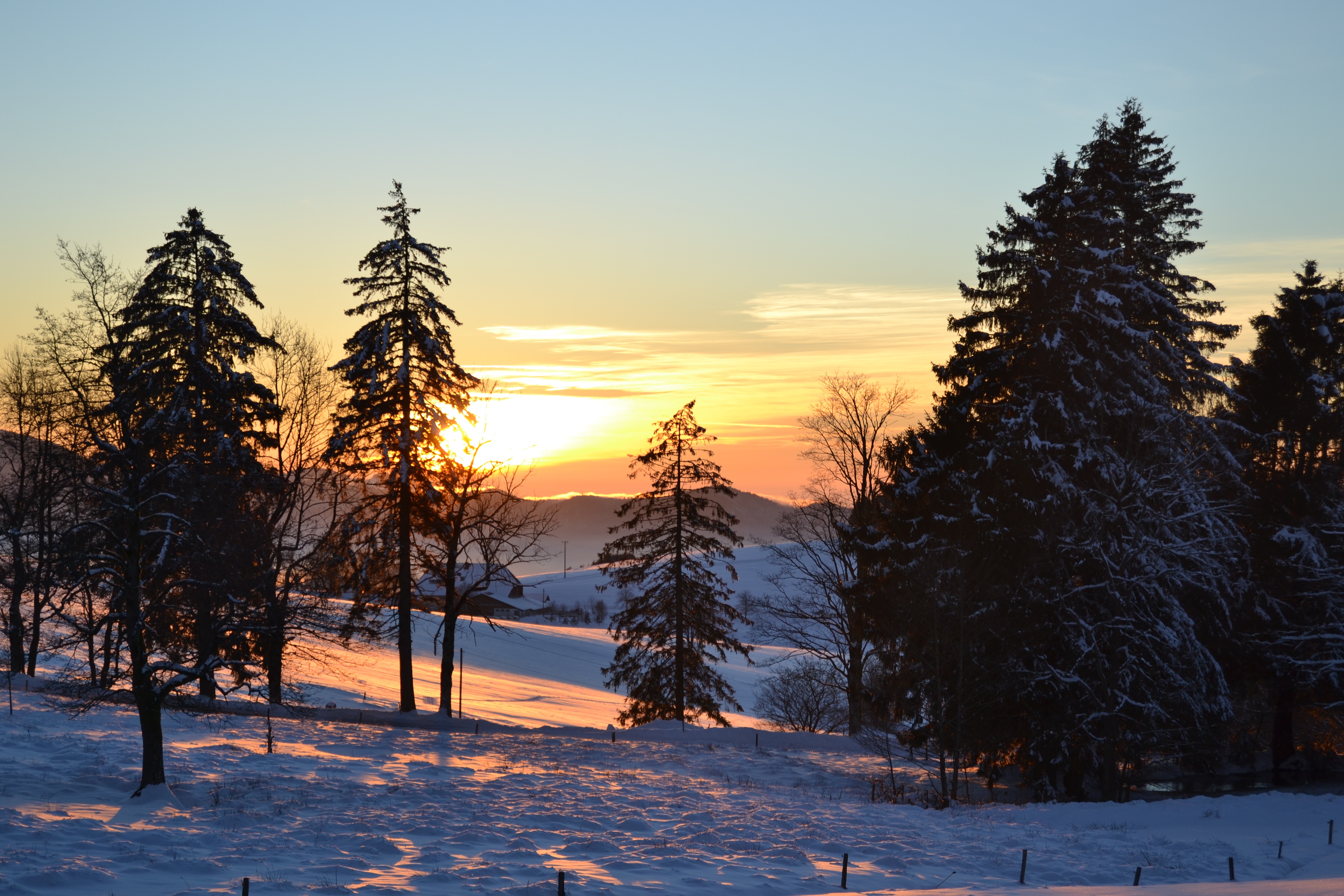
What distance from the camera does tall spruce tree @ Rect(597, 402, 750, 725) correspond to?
37.6m

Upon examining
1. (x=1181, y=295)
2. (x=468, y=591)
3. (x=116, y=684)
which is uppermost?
(x=1181, y=295)

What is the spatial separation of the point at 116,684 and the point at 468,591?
44.0 feet

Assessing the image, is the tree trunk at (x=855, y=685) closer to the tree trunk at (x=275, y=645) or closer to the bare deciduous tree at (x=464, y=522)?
the bare deciduous tree at (x=464, y=522)

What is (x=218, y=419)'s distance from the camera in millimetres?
29234

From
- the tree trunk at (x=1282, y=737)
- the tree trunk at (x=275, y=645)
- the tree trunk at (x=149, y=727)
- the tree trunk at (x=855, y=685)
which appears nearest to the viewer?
the tree trunk at (x=149, y=727)

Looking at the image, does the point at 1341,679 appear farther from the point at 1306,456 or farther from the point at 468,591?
the point at 468,591

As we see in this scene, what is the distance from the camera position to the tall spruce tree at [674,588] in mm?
37562

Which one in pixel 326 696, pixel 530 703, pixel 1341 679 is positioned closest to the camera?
pixel 1341 679

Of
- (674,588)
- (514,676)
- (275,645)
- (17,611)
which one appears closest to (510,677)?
(514,676)

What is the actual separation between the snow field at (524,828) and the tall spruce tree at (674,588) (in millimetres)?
10684

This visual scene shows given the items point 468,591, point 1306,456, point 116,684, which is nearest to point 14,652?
A: point 116,684

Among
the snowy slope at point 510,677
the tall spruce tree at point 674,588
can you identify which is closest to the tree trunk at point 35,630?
the snowy slope at point 510,677

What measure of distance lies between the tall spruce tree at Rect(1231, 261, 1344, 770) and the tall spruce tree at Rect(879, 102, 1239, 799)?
6.68 feet

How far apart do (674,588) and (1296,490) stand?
21284 mm
